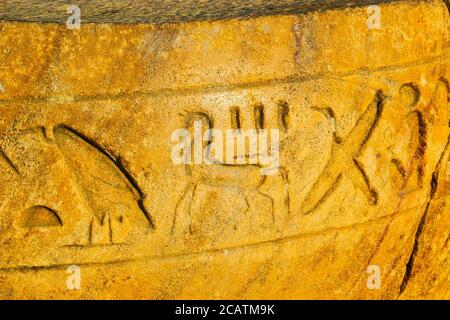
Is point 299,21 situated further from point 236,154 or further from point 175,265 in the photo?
point 175,265

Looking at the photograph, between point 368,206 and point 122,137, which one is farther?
point 368,206

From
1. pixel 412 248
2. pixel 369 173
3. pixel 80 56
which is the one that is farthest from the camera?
pixel 412 248

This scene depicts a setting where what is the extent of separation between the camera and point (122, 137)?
7.79 feet

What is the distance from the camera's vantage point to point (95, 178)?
→ 241 cm

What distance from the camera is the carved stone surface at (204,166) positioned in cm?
236

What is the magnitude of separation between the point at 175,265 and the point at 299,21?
1.99 feet

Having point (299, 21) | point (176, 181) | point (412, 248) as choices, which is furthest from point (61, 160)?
point (412, 248)

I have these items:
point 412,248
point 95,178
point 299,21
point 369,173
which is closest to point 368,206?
point 369,173

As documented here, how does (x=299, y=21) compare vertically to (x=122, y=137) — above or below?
above

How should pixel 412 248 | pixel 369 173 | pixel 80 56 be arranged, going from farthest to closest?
pixel 412 248 < pixel 369 173 < pixel 80 56

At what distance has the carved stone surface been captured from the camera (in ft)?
7.75

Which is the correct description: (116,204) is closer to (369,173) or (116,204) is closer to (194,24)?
(194,24)

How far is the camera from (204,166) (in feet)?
7.90

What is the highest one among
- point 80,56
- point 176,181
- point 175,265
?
point 80,56
